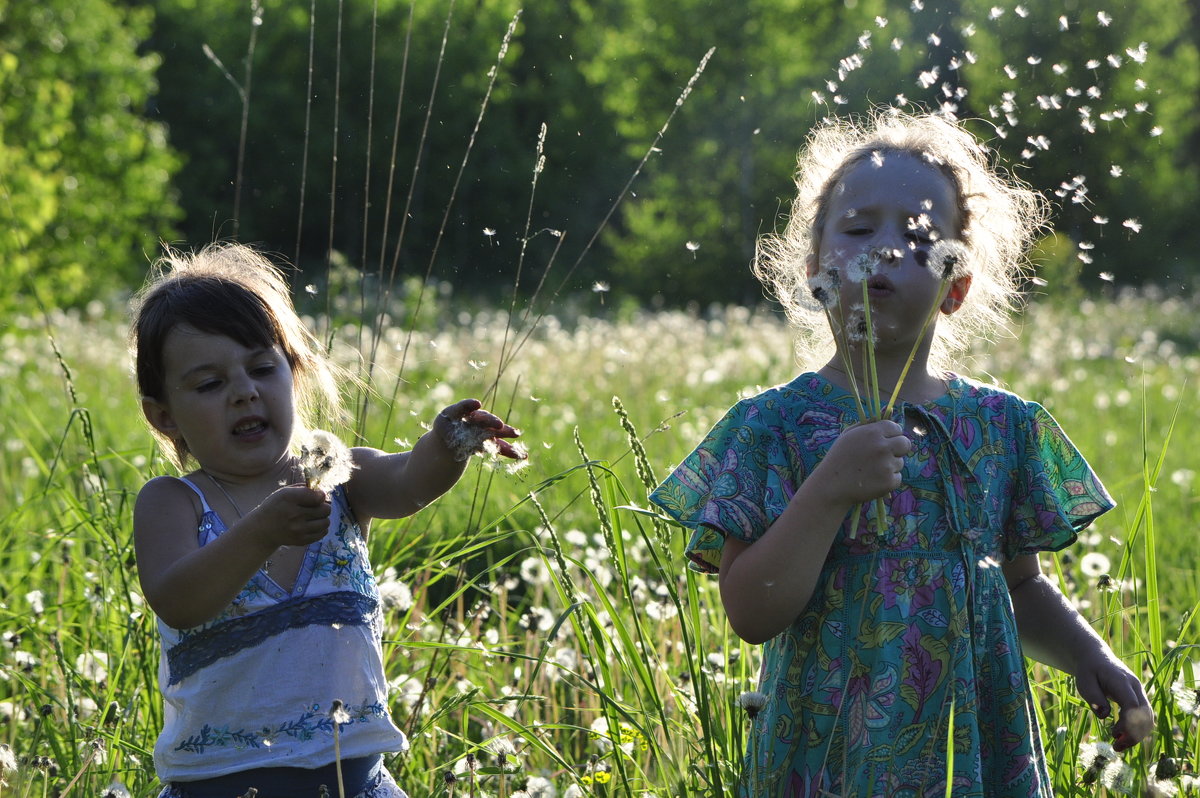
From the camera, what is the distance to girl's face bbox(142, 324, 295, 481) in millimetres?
2166

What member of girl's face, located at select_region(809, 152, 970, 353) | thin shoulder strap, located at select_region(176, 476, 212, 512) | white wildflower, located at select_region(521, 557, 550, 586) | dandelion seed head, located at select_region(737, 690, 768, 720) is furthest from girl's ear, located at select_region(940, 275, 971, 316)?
white wildflower, located at select_region(521, 557, 550, 586)

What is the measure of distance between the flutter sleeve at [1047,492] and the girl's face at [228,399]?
1221 mm

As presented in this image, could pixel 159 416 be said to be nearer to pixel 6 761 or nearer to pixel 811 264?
pixel 6 761

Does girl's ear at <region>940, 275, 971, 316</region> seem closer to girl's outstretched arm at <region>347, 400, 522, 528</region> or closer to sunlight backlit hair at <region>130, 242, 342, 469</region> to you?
girl's outstretched arm at <region>347, 400, 522, 528</region>

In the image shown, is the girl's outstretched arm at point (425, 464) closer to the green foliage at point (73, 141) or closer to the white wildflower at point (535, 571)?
the white wildflower at point (535, 571)

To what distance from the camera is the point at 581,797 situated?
7.52 ft

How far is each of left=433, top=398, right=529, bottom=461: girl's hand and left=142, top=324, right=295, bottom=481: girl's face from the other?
27 centimetres

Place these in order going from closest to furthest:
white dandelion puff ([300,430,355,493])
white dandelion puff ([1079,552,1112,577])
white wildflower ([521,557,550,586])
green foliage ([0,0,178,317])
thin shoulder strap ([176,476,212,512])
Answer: white dandelion puff ([300,430,355,493]) < thin shoulder strap ([176,476,212,512]) < white dandelion puff ([1079,552,1112,577]) < white wildflower ([521,557,550,586]) < green foliage ([0,0,178,317])

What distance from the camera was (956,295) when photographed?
7.44 feet

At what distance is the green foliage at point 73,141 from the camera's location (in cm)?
1325

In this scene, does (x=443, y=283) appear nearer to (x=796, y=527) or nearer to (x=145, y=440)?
(x=145, y=440)

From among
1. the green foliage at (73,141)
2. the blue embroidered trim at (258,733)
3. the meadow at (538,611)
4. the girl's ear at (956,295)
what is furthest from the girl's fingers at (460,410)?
the green foliage at (73,141)

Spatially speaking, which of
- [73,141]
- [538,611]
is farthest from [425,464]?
[73,141]

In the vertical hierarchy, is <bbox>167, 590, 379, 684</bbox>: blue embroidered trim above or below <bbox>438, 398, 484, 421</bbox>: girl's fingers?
below
